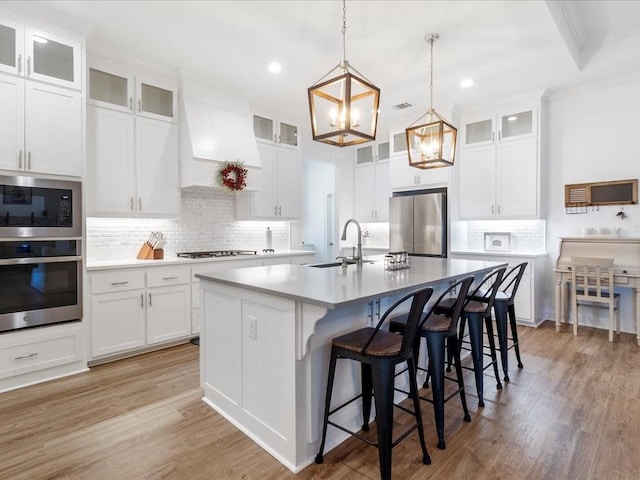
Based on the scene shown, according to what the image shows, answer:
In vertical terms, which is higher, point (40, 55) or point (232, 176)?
point (40, 55)

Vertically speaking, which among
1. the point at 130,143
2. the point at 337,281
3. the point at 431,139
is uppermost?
the point at 130,143

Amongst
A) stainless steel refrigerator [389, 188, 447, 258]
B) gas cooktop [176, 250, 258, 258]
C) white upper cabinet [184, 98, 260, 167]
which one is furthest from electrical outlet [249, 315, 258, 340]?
stainless steel refrigerator [389, 188, 447, 258]

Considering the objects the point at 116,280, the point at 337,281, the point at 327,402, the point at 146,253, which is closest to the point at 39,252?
the point at 116,280

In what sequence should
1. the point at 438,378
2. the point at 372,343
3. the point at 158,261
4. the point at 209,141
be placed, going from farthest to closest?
the point at 209,141 → the point at 158,261 → the point at 438,378 → the point at 372,343

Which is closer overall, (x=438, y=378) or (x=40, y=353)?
(x=438, y=378)

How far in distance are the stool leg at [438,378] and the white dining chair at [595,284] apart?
117 inches

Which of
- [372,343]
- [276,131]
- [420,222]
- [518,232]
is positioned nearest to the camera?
[372,343]

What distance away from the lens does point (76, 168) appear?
10.2ft

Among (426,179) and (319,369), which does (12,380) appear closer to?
(319,369)

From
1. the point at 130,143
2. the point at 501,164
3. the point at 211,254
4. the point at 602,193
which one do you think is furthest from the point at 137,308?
the point at 602,193

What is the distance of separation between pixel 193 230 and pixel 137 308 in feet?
4.45

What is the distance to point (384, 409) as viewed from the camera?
1721 millimetres

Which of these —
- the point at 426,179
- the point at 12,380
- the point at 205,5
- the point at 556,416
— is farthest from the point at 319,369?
the point at 426,179

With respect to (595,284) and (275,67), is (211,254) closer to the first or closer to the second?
(275,67)
